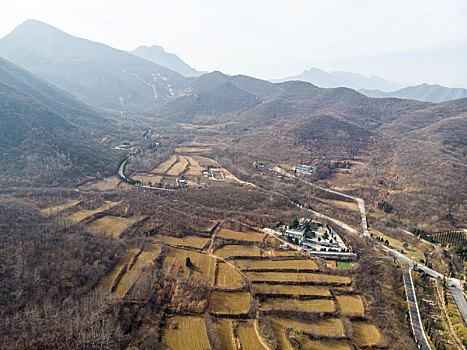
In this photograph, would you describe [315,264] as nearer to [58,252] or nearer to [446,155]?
[58,252]

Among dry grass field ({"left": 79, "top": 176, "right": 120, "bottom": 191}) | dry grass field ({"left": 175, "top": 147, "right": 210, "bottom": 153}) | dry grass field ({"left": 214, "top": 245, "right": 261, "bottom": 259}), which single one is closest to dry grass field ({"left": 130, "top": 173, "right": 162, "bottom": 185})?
dry grass field ({"left": 79, "top": 176, "right": 120, "bottom": 191})

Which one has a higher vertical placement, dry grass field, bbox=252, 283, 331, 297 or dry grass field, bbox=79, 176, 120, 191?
dry grass field, bbox=252, 283, 331, 297

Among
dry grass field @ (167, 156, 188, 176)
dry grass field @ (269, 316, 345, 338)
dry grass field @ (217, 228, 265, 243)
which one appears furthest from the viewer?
dry grass field @ (167, 156, 188, 176)

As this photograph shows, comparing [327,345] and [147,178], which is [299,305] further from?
[147,178]

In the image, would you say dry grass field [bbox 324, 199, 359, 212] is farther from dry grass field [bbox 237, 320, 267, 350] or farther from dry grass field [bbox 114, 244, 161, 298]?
dry grass field [bbox 114, 244, 161, 298]

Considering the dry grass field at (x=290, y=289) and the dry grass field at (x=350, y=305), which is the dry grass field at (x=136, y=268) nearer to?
the dry grass field at (x=290, y=289)

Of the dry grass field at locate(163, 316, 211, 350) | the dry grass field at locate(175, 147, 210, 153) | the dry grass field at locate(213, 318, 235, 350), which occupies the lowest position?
the dry grass field at locate(163, 316, 211, 350)
